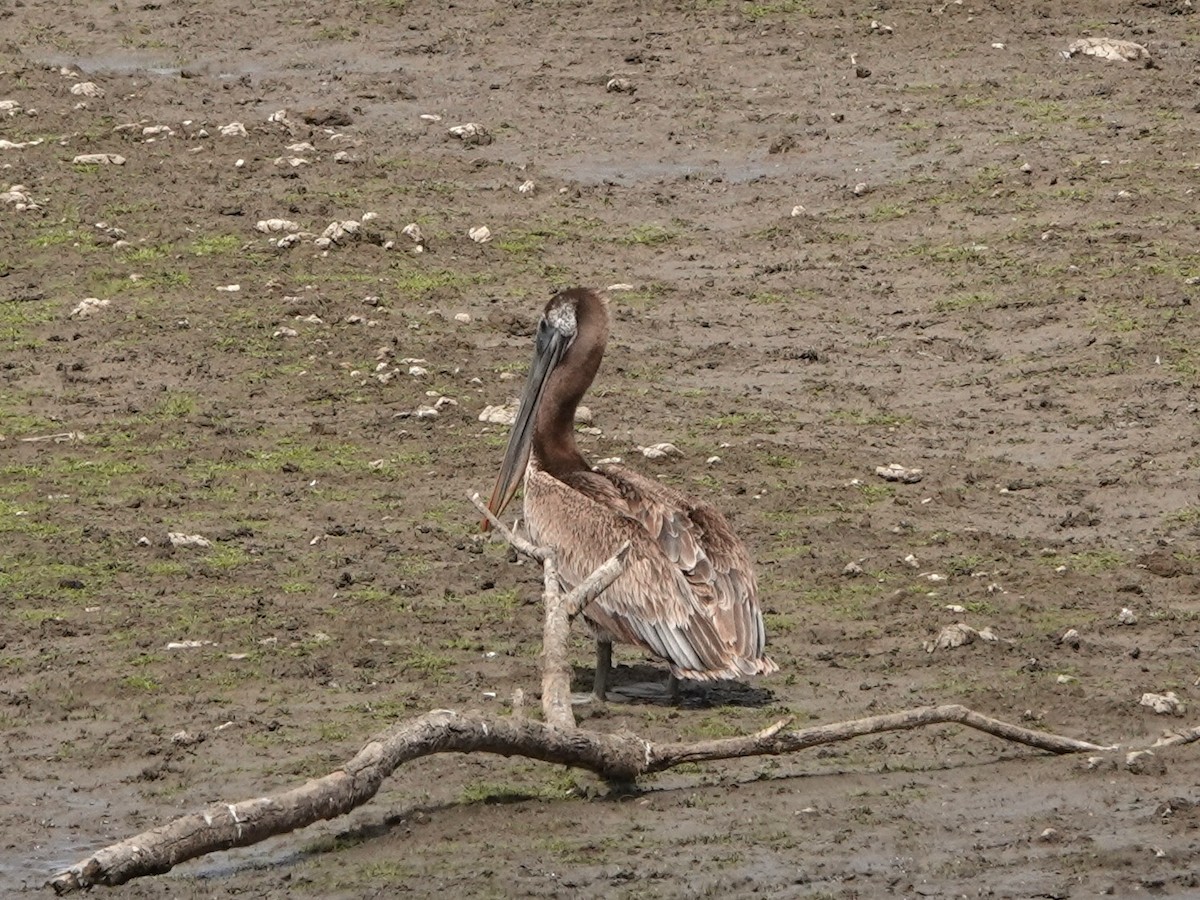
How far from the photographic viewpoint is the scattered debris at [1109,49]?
1543 cm

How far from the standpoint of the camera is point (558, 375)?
9641 millimetres

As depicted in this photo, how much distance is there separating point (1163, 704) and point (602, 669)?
83.0 inches

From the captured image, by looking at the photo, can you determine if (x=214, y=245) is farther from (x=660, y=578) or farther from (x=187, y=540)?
(x=660, y=578)

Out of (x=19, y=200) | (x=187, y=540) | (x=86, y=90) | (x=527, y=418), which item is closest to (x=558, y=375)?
(x=527, y=418)

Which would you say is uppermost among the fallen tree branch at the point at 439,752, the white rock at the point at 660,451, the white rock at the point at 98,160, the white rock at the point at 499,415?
the white rock at the point at 98,160

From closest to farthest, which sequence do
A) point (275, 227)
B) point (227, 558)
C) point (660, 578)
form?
point (660, 578) < point (227, 558) < point (275, 227)

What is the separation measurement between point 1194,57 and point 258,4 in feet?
23.7

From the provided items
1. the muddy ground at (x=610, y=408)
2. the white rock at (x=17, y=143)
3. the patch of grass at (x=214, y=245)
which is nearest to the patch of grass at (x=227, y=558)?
the muddy ground at (x=610, y=408)

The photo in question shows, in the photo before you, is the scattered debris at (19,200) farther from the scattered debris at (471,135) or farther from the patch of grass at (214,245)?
the scattered debris at (471,135)

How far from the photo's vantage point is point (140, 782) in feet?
24.8

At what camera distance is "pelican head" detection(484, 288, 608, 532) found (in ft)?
31.1

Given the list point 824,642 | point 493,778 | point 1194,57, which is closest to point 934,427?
point 824,642

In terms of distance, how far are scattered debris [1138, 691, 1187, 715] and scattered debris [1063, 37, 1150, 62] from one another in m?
8.34

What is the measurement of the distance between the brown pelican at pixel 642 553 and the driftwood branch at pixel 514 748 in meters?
0.44
